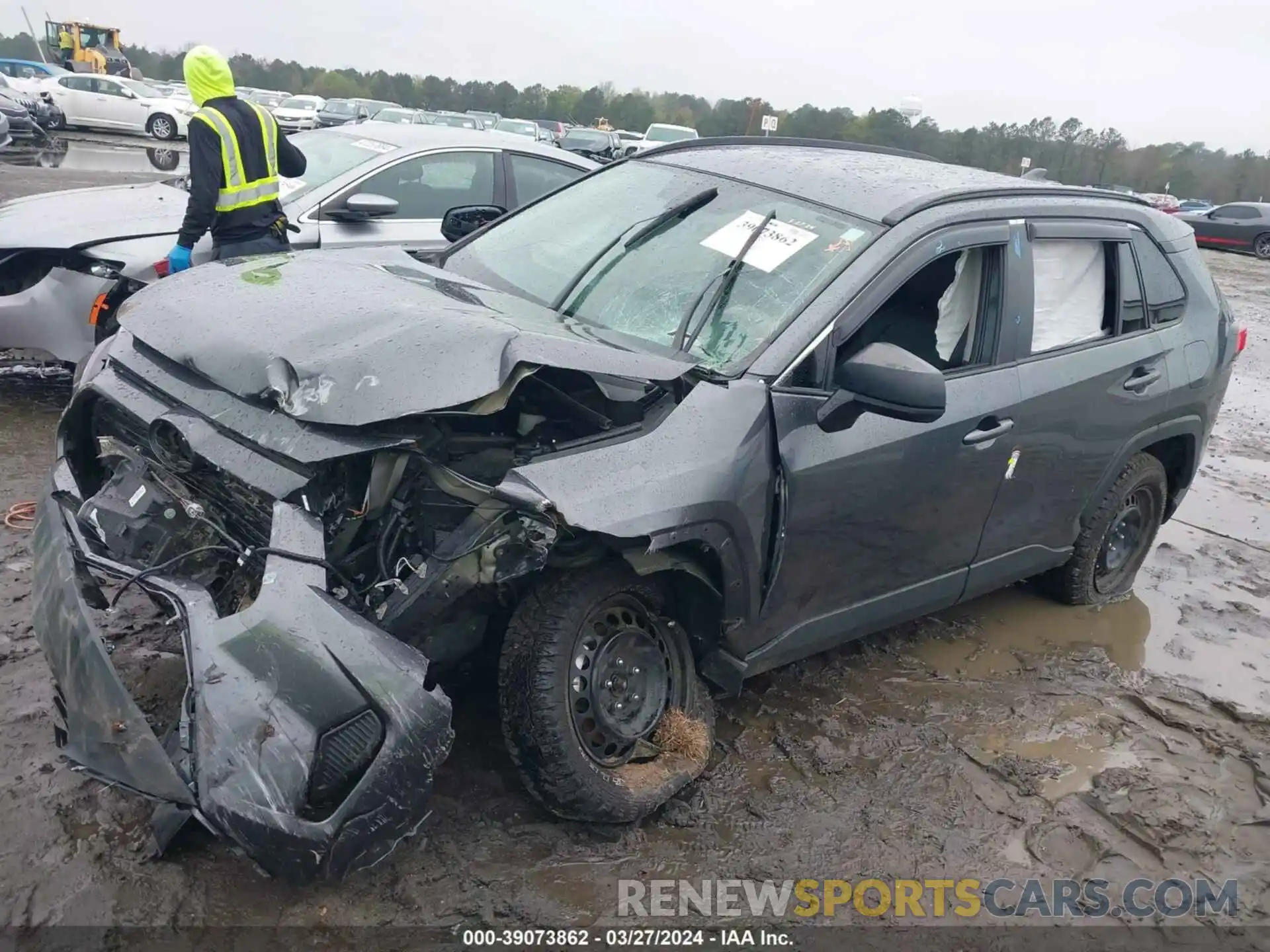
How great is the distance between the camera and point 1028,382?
142 inches

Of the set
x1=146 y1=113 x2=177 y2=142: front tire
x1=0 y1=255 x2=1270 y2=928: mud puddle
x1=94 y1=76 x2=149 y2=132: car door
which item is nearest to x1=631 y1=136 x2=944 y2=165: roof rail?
x1=0 y1=255 x2=1270 y2=928: mud puddle

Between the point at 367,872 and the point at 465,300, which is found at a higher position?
the point at 465,300

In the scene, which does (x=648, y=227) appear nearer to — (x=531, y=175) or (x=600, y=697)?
(x=600, y=697)

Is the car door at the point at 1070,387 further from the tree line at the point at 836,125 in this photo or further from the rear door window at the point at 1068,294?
the tree line at the point at 836,125

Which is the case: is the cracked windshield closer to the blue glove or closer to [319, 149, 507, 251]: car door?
the blue glove

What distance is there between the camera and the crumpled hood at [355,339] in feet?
8.45

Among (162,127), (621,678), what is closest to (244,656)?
(621,678)

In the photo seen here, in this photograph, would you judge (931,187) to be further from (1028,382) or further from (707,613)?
(707,613)

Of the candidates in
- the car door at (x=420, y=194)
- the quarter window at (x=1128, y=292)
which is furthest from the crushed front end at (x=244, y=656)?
the car door at (x=420, y=194)

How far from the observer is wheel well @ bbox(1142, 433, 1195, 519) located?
4582 millimetres

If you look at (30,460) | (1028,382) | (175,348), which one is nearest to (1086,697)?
(1028,382)

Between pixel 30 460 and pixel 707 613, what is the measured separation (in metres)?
3.70

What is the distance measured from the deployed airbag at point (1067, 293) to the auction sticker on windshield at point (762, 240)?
1.02 metres

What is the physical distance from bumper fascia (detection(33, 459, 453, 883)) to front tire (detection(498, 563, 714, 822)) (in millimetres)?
388
